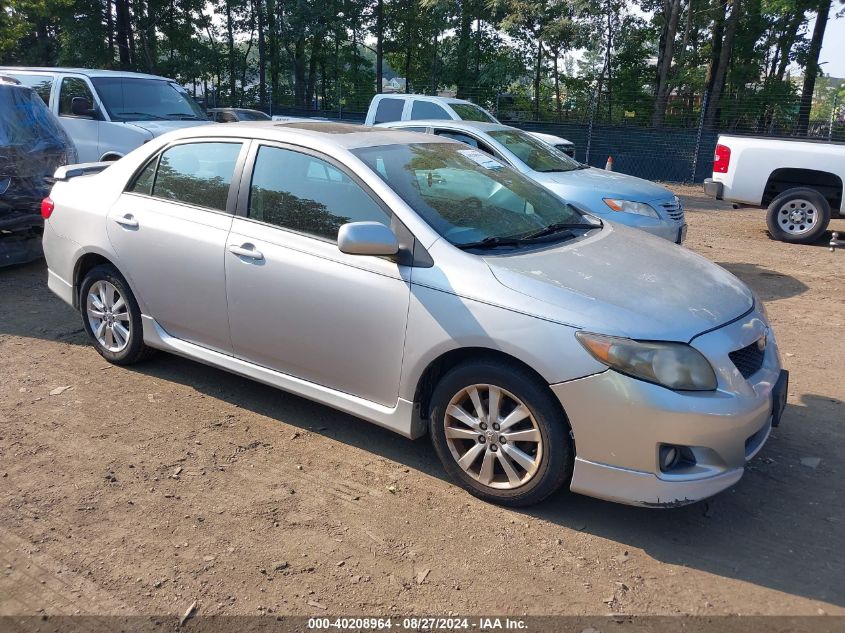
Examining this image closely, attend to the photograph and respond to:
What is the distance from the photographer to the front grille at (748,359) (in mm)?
3393

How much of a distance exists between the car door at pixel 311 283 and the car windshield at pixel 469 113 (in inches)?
349

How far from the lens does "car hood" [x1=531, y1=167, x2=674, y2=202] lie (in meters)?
7.82

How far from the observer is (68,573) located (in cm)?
306

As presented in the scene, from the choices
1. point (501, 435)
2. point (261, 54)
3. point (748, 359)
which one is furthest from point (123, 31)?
point (748, 359)

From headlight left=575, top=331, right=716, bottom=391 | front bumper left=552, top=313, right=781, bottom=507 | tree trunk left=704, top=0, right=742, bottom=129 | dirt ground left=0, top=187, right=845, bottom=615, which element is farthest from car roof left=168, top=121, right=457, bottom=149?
tree trunk left=704, top=0, right=742, bottom=129

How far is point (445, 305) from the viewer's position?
350cm

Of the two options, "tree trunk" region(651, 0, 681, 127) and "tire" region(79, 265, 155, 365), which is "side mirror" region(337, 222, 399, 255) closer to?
"tire" region(79, 265, 155, 365)

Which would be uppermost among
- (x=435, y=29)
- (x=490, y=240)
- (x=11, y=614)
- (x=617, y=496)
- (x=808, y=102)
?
(x=435, y=29)

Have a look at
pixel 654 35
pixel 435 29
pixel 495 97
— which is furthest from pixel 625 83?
pixel 435 29

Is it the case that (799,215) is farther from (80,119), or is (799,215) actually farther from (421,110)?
(80,119)

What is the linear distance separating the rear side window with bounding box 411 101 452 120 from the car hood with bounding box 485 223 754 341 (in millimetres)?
8902

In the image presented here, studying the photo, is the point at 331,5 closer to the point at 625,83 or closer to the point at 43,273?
the point at 625,83

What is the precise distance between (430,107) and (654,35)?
18.4 metres

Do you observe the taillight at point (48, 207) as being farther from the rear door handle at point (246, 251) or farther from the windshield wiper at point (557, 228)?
the windshield wiper at point (557, 228)
